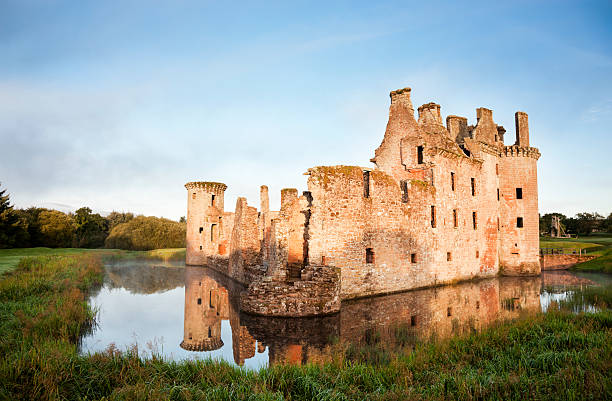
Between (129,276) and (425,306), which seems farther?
(129,276)

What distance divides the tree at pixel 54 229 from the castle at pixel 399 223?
28.2 m

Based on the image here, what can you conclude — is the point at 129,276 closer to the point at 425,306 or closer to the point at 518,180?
the point at 425,306

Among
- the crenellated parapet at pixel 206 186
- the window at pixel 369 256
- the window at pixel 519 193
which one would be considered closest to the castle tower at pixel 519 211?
the window at pixel 519 193

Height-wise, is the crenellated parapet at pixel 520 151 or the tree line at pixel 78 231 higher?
the crenellated parapet at pixel 520 151

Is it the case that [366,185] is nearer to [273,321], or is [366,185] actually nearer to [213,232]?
[273,321]

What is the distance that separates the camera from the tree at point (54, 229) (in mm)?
47688

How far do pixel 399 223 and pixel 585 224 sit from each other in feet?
192

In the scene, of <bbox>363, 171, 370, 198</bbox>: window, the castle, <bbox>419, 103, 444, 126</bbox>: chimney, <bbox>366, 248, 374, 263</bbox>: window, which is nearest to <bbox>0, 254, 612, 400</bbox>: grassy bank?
the castle

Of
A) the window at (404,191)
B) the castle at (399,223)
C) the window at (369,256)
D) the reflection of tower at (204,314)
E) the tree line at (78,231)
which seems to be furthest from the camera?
the tree line at (78,231)

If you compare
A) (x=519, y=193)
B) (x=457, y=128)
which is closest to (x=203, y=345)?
(x=457, y=128)

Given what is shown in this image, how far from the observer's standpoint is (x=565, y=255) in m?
29.4

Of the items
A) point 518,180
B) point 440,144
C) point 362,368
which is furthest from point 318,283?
point 518,180

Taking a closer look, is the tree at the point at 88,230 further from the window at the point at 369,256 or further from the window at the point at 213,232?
the window at the point at 369,256

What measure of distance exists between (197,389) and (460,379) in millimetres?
4341
